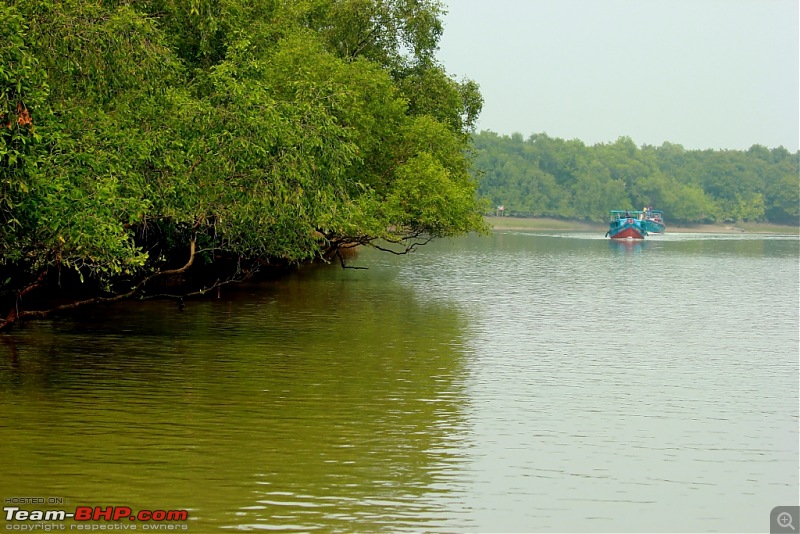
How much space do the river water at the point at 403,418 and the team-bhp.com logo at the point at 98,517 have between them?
19cm

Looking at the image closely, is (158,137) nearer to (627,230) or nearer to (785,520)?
(785,520)

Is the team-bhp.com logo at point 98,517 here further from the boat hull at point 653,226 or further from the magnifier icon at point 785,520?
the boat hull at point 653,226

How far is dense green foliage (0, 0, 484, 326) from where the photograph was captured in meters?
17.9

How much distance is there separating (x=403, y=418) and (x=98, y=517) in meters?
6.38

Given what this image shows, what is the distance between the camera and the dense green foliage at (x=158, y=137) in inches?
706

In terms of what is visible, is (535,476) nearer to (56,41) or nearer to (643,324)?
(56,41)

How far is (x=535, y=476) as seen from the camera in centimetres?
1345

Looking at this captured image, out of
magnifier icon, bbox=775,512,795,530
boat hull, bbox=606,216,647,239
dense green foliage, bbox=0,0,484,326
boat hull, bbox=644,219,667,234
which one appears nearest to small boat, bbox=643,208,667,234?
boat hull, bbox=644,219,667,234

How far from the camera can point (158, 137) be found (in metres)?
23.3

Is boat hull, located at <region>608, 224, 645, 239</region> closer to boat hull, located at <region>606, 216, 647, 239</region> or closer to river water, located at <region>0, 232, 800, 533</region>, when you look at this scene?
boat hull, located at <region>606, 216, 647, 239</region>

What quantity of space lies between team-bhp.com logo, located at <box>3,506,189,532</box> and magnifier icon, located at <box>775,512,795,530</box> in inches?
261

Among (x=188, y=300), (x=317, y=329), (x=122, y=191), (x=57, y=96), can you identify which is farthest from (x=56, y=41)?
(x=188, y=300)

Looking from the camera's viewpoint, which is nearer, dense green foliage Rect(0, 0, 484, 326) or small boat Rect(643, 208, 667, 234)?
dense green foliage Rect(0, 0, 484, 326)

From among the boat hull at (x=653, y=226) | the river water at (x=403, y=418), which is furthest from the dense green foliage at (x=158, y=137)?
the boat hull at (x=653, y=226)
